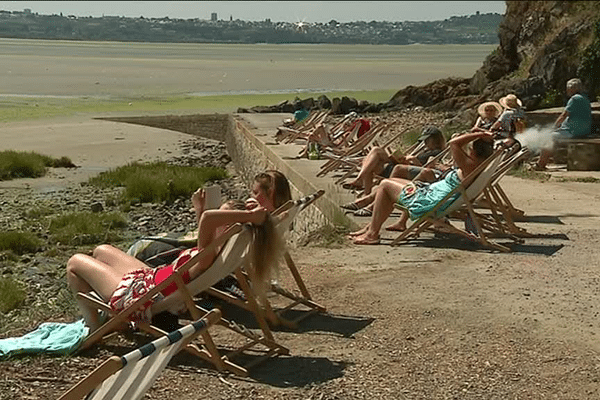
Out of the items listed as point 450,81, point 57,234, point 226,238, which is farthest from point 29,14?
point 226,238

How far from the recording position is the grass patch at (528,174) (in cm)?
1302

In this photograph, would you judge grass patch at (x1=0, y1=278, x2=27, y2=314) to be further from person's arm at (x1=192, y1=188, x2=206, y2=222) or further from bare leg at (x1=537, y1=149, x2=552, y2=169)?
bare leg at (x1=537, y1=149, x2=552, y2=169)

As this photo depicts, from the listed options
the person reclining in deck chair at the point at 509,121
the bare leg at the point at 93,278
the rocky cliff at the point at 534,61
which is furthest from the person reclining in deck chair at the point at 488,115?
the rocky cliff at the point at 534,61

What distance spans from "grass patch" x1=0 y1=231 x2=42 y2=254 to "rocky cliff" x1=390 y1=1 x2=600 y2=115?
953cm

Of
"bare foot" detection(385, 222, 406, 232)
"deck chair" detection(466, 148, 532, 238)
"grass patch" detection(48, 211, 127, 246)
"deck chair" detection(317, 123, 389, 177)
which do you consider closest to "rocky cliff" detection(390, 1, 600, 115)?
"deck chair" detection(317, 123, 389, 177)

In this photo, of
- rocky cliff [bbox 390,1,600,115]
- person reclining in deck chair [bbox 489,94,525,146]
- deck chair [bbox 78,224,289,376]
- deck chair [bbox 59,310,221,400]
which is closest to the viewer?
deck chair [bbox 59,310,221,400]

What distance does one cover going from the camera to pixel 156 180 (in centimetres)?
1875

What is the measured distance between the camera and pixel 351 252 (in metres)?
8.63

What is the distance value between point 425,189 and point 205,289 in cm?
324

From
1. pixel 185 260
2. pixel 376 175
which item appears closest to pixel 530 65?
pixel 376 175

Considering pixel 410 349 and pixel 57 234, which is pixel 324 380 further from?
pixel 57 234

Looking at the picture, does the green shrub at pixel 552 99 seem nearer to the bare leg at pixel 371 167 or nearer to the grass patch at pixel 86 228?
the grass patch at pixel 86 228

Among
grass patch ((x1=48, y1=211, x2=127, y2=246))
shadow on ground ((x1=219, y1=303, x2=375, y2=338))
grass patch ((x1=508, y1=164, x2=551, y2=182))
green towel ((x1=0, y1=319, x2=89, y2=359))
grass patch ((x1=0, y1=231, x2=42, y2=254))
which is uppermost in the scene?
green towel ((x1=0, y1=319, x2=89, y2=359))

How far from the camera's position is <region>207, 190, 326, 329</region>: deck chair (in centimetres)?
619
